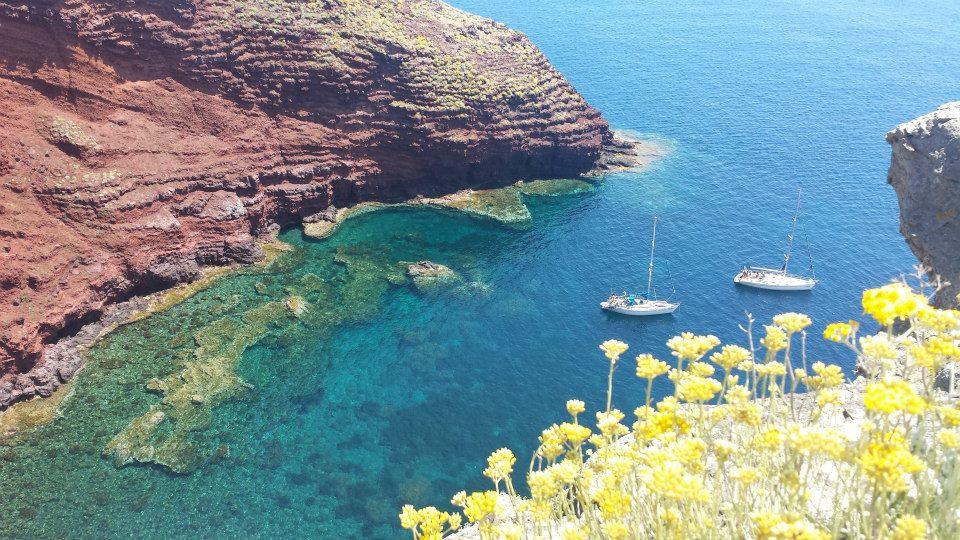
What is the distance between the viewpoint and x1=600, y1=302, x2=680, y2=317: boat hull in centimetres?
5294

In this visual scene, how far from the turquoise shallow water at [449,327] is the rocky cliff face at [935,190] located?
818 inches

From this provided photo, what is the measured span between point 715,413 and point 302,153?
55342mm

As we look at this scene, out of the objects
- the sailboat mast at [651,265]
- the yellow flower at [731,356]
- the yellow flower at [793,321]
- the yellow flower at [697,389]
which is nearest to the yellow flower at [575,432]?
the yellow flower at [697,389]

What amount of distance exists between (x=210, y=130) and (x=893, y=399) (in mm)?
57622

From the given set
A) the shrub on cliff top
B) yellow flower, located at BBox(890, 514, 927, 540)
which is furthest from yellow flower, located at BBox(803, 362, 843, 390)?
yellow flower, located at BBox(890, 514, 927, 540)

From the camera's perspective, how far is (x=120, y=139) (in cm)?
5053

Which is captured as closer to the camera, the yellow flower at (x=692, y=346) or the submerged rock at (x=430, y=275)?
the yellow flower at (x=692, y=346)

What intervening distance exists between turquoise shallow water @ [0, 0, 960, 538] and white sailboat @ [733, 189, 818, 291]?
113 centimetres

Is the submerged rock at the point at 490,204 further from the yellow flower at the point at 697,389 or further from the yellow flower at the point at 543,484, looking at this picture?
the yellow flower at the point at 697,389

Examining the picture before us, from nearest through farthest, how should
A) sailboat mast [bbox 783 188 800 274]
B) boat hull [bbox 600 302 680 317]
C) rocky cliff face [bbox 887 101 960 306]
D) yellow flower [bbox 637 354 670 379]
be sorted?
yellow flower [bbox 637 354 670 379], rocky cliff face [bbox 887 101 960 306], boat hull [bbox 600 302 680 317], sailboat mast [bbox 783 188 800 274]

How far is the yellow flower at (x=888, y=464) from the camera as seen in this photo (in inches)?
288

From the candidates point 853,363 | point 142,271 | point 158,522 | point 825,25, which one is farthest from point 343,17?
point 825,25

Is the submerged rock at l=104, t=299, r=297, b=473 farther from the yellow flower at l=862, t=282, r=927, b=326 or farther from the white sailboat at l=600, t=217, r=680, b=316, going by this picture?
the yellow flower at l=862, t=282, r=927, b=326

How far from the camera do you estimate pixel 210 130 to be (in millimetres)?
56000
